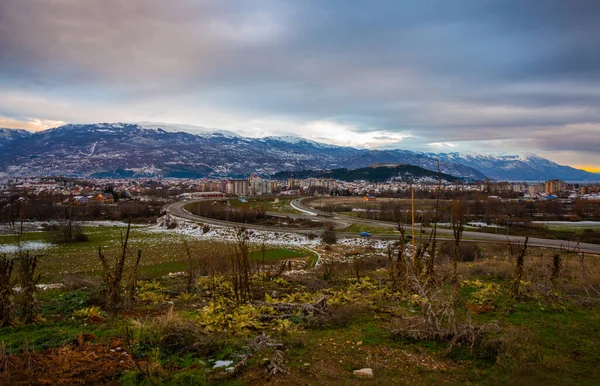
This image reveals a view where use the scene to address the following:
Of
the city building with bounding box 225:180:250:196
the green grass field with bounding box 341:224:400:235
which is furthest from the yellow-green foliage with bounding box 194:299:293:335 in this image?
the city building with bounding box 225:180:250:196

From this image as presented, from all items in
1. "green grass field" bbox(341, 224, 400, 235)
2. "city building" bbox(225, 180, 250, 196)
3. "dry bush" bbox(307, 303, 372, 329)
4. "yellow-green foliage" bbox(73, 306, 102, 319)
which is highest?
"city building" bbox(225, 180, 250, 196)

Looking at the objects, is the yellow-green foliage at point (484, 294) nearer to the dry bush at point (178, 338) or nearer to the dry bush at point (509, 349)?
the dry bush at point (509, 349)

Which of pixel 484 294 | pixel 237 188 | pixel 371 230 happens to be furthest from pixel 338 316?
pixel 237 188

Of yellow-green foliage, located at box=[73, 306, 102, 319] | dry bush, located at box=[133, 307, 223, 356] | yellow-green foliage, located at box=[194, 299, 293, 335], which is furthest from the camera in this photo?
yellow-green foliage, located at box=[73, 306, 102, 319]

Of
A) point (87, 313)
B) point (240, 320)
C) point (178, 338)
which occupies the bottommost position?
point (87, 313)

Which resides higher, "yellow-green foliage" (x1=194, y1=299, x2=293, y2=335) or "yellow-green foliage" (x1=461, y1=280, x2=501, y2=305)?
"yellow-green foliage" (x1=194, y1=299, x2=293, y2=335)

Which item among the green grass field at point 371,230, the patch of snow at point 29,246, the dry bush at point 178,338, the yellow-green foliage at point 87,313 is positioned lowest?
the patch of snow at point 29,246

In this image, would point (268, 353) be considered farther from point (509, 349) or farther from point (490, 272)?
point (490, 272)

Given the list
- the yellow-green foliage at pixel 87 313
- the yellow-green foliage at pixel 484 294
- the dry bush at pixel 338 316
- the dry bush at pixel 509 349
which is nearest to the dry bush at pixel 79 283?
the yellow-green foliage at pixel 87 313

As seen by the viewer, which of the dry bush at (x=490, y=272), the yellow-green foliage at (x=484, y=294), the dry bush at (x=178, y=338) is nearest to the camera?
the dry bush at (x=178, y=338)

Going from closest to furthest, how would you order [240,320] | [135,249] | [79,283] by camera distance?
[240,320], [79,283], [135,249]

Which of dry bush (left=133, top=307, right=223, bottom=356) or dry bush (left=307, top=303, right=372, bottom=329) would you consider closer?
dry bush (left=133, top=307, right=223, bottom=356)

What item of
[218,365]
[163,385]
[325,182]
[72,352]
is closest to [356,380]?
[218,365]

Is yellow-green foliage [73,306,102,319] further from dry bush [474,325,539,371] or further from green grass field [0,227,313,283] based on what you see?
green grass field [0,227,313,283]
